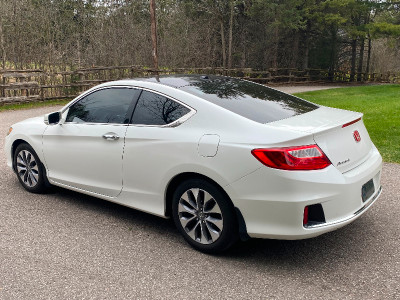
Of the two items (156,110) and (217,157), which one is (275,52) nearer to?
(156,110)

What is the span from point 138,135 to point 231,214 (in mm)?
1226

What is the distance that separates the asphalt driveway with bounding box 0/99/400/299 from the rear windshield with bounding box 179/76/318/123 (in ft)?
4.04

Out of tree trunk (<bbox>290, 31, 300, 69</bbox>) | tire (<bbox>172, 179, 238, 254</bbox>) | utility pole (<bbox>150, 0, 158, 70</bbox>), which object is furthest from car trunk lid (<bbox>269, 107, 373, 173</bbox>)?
tree trunk (<bbox>290, 31, 300, 69</bbox>)

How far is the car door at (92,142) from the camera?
4320 millimetres

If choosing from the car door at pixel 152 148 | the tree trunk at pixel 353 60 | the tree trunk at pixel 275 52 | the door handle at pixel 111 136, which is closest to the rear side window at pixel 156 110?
the car door at pixel 152 148

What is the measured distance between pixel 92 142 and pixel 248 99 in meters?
1.70

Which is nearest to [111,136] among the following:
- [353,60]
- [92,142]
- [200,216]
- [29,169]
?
[92,142]

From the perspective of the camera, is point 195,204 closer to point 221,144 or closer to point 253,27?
point 221,144

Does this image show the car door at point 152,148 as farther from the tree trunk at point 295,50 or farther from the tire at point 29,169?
the tree trunk at point 295,50

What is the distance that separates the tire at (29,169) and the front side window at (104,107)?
85 centimetres

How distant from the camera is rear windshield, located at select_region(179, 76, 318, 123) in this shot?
3.81 m

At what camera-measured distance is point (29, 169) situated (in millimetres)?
5477

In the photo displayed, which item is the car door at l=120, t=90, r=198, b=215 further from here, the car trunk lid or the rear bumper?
the car trunk lid

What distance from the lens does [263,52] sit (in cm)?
3566
